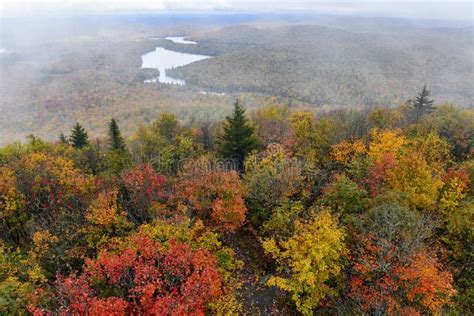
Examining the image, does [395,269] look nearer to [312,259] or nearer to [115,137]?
[312,259]

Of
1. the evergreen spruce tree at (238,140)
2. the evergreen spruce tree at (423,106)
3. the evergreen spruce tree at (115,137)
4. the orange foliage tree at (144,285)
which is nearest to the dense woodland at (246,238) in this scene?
the orange foliage tree at (144,285)

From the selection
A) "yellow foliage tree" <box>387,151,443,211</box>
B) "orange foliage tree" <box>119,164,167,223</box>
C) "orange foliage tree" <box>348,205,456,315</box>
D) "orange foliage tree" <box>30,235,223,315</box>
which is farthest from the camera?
"orange foliage tree" <box>119,164,167,223</box>

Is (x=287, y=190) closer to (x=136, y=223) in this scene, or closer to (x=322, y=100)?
(x=136, y=223)

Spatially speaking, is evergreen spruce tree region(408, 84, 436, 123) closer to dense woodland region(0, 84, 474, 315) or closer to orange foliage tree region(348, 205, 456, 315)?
dense woodland region(0, 84, 474, 315)

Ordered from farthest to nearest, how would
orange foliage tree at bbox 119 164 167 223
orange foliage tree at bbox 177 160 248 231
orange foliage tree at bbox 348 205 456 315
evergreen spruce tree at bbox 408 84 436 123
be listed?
evergreen spruce tree at bbox 408 84 436 123, orange foliage tree at bbox 119 164 167 223, orange foliage tree at bbox 177 160 248 231, orange foliage tree at bbox 348 205 456 315

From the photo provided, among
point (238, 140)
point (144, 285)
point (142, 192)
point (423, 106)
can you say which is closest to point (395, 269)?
point (144, 285)

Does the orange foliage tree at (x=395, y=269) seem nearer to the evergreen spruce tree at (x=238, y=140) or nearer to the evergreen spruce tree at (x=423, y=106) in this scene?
the evergreen spruce tree at (x=238, y=140)

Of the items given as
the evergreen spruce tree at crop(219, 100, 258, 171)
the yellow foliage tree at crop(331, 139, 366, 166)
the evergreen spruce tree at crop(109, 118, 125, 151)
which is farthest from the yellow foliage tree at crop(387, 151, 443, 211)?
the evergreen spruce tree at crop(109, 118, 125, 151)
